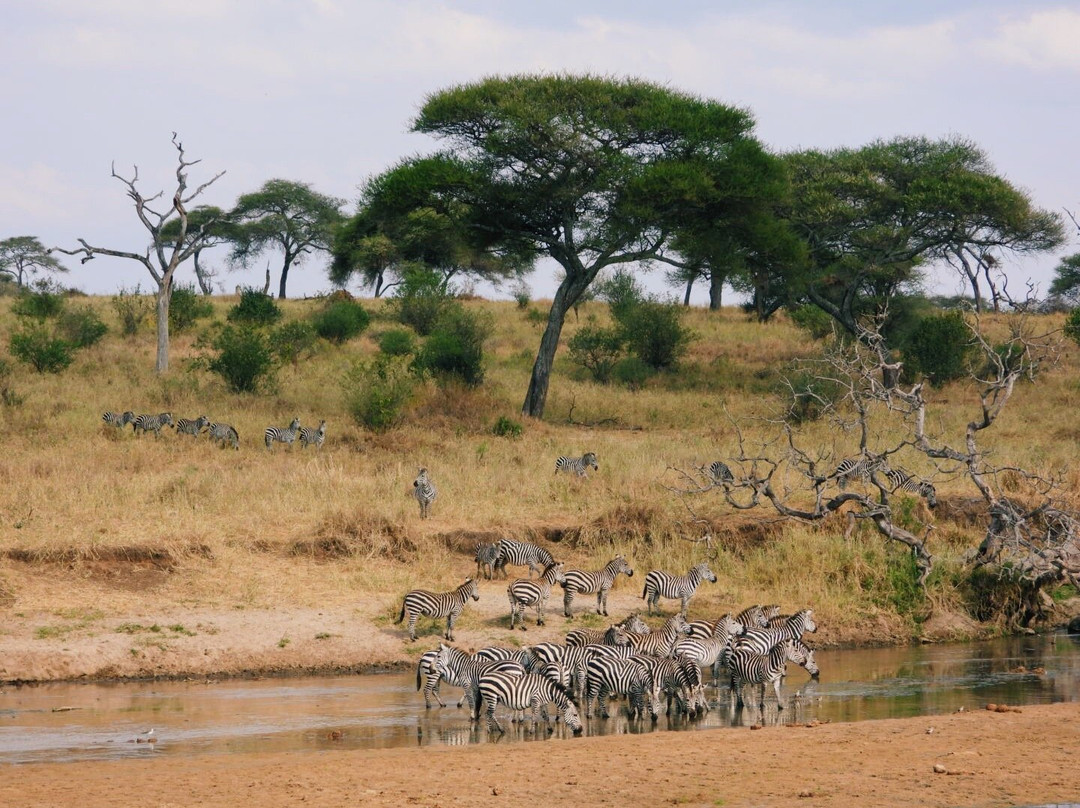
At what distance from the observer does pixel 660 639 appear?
12766 millimetres

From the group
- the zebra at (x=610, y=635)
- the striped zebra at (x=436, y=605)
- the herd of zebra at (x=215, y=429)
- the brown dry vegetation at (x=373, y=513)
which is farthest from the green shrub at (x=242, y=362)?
the zebra at (x=610, y=635)

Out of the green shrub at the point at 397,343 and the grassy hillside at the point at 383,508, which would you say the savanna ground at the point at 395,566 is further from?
the green shrub at the point at 397,343

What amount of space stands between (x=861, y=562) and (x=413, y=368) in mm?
14264

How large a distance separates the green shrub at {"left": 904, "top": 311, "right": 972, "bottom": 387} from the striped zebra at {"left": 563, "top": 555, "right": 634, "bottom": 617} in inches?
728

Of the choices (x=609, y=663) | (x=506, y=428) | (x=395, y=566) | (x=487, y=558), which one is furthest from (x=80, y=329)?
(x=609, y=663)

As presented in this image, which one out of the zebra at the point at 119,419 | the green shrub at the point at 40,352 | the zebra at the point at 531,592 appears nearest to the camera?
the zebra at the point at 531,592

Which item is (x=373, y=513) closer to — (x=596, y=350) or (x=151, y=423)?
(x=151, y=423)

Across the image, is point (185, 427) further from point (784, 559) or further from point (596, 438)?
point (784, 559)

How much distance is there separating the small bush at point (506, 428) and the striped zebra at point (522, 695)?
14.7 meters

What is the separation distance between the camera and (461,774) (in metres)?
8.42

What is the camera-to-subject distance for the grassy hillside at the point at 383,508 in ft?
49.1

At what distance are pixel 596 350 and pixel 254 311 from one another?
10.0 m

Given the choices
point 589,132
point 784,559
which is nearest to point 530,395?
point 589,132

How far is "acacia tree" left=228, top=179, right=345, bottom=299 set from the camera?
2120 inches
